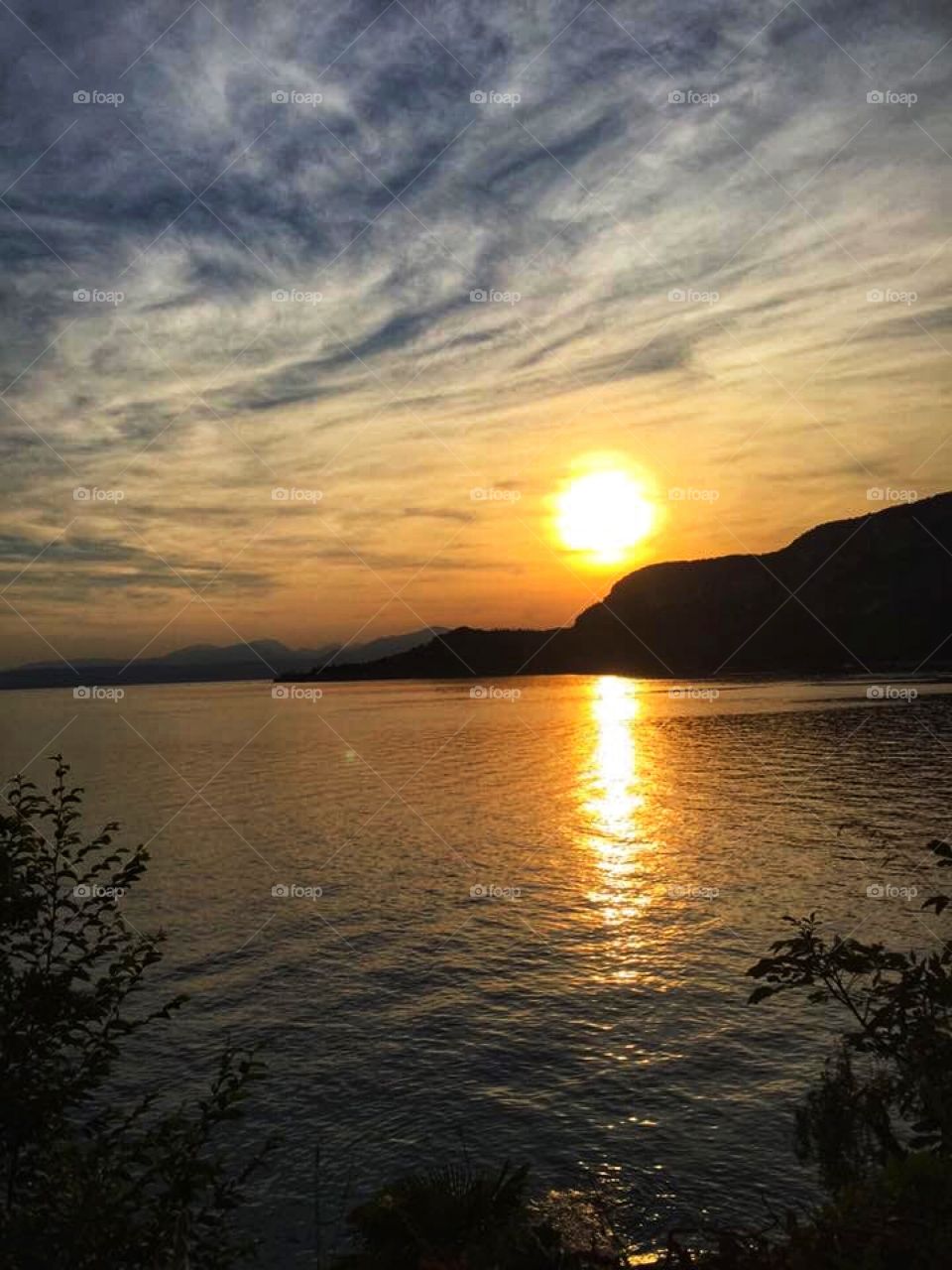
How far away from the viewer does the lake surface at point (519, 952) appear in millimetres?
20609

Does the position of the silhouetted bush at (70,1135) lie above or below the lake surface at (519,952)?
above

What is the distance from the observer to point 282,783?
3310 inches

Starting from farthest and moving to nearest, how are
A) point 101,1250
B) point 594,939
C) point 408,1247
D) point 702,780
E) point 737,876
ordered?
point 702,780
point 737,876
point 594,939
point 408,1247
point 101,1250

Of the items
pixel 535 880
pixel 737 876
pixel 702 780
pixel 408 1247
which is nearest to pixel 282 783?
pixel 702 780

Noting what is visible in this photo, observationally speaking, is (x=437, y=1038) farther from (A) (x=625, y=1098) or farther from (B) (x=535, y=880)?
(B) (x=535, y=880)

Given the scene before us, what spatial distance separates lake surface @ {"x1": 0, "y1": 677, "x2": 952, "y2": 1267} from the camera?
20.6 metres

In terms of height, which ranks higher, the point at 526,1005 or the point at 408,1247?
the point at 408,1247

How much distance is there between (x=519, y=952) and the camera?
1348 inches

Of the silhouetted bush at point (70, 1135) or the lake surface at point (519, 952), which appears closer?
the silhouetted bush at point (70, 1135)

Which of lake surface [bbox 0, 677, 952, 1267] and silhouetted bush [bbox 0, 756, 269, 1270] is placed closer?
silhouetted bush [bbox 0, 756, 269, 1270]

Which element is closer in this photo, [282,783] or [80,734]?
[282,783]

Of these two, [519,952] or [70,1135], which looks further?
[519,952]

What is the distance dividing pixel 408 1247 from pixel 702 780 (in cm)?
7226

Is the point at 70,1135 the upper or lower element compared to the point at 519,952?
upper
